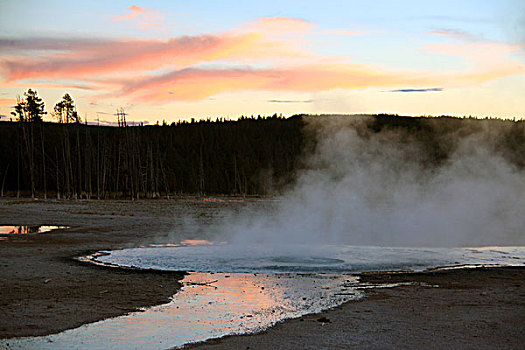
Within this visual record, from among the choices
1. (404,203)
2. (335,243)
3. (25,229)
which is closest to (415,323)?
(335,243)

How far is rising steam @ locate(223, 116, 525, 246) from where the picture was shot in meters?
21.5

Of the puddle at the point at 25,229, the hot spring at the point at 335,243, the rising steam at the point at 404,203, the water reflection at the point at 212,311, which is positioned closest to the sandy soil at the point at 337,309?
the water reflection at the point at 212,311

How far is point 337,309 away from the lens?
8.70 m

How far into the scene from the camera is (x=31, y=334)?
7.18 meters

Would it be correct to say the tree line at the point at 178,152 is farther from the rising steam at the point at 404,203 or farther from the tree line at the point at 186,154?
the rising steam at the point at 404,203

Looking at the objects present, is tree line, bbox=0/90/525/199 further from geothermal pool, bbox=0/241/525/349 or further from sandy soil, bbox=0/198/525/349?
sandy soil, bbox=0/198/525/349

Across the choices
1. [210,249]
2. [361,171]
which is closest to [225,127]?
[361,171]

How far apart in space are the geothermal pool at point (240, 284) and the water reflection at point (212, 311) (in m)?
0.01

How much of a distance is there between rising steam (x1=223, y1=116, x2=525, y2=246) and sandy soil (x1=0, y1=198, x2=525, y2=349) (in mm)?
7301

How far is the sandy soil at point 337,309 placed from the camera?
7.08 m

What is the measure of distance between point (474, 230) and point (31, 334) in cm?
2006

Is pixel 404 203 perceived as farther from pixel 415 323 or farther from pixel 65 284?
pixel 415 323

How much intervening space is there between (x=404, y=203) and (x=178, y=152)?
210 feet

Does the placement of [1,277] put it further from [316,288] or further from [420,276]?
[420,276]
